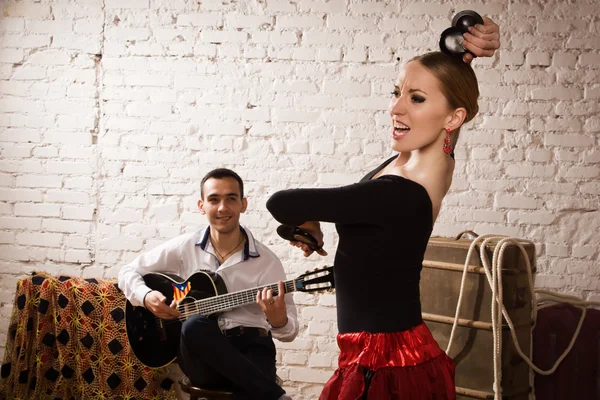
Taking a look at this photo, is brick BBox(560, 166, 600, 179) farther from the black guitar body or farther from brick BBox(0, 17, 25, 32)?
brick BBox(0, 17, 25, 32)

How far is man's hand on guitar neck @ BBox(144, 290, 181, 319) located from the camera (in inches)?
105

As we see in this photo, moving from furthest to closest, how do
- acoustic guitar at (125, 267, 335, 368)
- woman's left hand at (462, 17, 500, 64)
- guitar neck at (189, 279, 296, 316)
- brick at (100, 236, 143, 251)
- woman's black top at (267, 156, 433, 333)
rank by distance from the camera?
brick at (100, 236, 143, 251), acoustic guitar at (125, 267, 335, 368), guitar neck at (189, 279, 296, 316), woman's left hand at (462, 17, 500, 64), woman's black top at (267, 156, 433, 333)

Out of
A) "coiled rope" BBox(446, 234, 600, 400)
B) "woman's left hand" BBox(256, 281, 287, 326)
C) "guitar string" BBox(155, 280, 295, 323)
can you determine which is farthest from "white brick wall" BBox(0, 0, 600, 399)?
"woman's left hand" BBox(256, 281, 287, 326)

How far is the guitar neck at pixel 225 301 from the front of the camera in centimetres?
255

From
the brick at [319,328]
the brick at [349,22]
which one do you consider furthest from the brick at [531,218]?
the brick at [349,22]

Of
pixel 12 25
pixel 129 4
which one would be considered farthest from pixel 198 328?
pixel 12 25

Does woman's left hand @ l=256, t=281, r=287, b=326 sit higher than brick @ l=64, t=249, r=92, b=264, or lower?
lower

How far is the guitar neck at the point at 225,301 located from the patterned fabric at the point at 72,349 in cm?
82

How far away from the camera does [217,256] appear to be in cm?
287

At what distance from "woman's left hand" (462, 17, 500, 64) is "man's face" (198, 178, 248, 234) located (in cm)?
153

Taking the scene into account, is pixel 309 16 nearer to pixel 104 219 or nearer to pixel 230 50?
pixel 230 50

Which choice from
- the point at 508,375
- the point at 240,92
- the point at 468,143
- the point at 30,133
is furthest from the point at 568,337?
the point at 30,133

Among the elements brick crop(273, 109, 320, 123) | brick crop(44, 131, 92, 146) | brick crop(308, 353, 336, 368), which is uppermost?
brick crop(273, 109, 320, 123)

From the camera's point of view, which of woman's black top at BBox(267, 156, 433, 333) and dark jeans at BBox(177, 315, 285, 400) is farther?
dark jeans at BBox(177, 315, 285, 400)
